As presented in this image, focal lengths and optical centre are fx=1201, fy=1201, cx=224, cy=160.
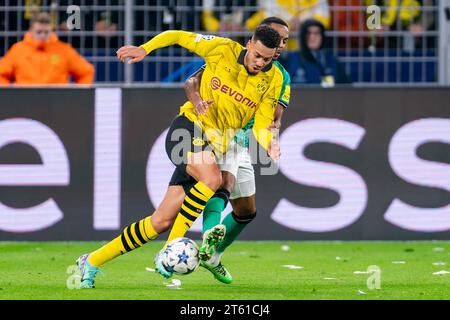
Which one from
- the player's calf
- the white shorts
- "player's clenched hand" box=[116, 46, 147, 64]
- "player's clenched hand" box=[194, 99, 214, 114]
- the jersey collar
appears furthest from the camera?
the white shorts

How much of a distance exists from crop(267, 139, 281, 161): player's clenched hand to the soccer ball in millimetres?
983

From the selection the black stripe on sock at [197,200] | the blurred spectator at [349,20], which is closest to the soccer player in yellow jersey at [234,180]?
the black stripe on sock at [197,200]

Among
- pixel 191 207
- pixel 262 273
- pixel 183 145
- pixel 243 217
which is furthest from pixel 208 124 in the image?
pixel 262 273

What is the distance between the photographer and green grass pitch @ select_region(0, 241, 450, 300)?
8.46 metres

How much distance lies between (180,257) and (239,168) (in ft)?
4.80

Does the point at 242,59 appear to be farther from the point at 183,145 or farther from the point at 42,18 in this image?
the point at 42,18

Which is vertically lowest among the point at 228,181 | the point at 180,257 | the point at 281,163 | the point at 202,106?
the point at 180,257

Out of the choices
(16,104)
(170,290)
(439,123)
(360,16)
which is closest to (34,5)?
(16,104)

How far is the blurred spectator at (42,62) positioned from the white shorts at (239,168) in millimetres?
3842

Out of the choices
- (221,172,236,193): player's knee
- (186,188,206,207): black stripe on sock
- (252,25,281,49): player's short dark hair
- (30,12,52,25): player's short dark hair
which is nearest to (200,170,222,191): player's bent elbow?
(186,188,206,207): black stripe on sock

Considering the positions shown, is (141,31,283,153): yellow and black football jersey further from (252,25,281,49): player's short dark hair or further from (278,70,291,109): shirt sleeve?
(252,25,281,49): player's short dark hair

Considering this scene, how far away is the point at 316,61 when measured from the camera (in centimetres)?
1317
